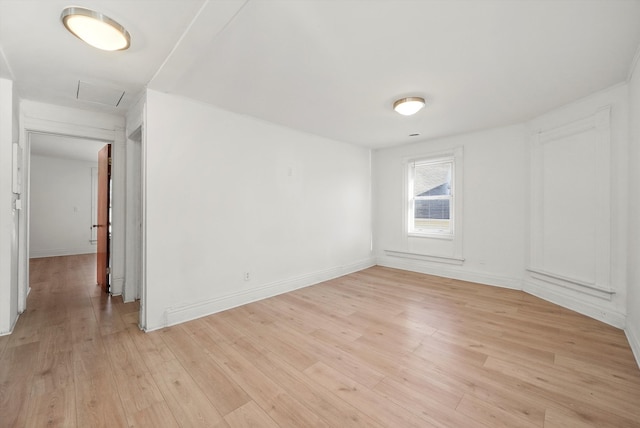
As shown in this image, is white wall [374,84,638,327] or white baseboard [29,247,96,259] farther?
white baseboard [29,247,96,259]

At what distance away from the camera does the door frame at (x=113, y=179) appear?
122 inches

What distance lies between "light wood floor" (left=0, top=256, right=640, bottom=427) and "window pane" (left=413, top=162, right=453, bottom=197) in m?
2.30

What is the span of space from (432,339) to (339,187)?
3.13 metres

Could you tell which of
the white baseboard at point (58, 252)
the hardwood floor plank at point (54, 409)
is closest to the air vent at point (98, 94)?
the hardwood floor plank at point (54, 409)

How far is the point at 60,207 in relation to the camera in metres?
7.02

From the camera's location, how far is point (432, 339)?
8.43ft

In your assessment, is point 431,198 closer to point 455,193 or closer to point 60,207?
point 455,193

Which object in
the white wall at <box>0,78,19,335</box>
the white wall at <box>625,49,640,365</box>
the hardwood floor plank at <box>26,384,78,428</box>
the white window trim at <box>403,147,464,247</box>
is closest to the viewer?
the hardwood floor plank at <box>26,384,78,428</box>

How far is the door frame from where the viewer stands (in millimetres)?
3102

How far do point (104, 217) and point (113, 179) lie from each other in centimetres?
75

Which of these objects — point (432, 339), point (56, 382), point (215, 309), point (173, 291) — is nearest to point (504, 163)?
point (432, 339)

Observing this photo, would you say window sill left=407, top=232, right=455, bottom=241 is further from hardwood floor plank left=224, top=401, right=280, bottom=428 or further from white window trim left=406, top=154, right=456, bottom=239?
hardwood floor plank left=224, top=401, right=280, bottom=428

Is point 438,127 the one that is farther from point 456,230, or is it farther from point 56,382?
point 56,382

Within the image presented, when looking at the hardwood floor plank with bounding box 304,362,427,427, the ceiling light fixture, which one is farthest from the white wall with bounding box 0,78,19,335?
the ceiling light fixture
